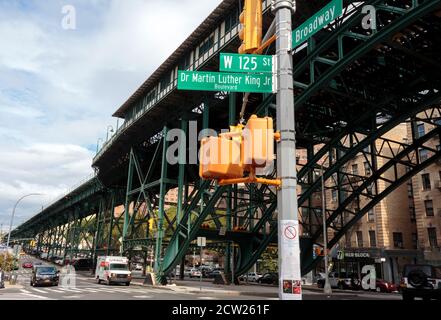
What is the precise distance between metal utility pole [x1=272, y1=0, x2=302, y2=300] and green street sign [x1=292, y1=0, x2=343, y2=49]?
785 mm

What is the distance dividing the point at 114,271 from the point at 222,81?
105 ft

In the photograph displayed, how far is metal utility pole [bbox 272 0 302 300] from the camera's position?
173 inches

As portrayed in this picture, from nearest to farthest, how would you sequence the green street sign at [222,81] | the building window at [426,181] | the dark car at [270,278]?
1. the green street sign at [222,81]
2. the building window at [426,181]
3. the dark car at [270,278]

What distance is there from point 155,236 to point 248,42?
32.0m

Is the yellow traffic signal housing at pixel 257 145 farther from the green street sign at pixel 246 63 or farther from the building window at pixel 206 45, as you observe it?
the building window at pixel 206 45

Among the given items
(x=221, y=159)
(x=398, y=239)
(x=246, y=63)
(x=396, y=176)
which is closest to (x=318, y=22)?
(x=246, y=63)

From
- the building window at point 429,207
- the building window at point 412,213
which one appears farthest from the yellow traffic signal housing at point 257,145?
the building window at point 412,213

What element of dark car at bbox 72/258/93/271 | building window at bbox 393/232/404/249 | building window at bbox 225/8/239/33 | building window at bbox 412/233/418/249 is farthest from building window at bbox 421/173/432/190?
dark car at bbox 72/258/93/271

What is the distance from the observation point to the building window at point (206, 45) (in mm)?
30094

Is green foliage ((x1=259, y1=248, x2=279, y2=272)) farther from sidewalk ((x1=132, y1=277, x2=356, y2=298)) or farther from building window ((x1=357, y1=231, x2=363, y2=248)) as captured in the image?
sidewalk ((x1=132, y1=277, x2=356, y2=298))

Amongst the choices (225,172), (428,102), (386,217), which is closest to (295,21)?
(428,102)

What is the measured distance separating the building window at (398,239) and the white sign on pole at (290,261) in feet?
171

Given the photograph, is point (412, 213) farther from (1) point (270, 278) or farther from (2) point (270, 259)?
(2) point (270, 259)
